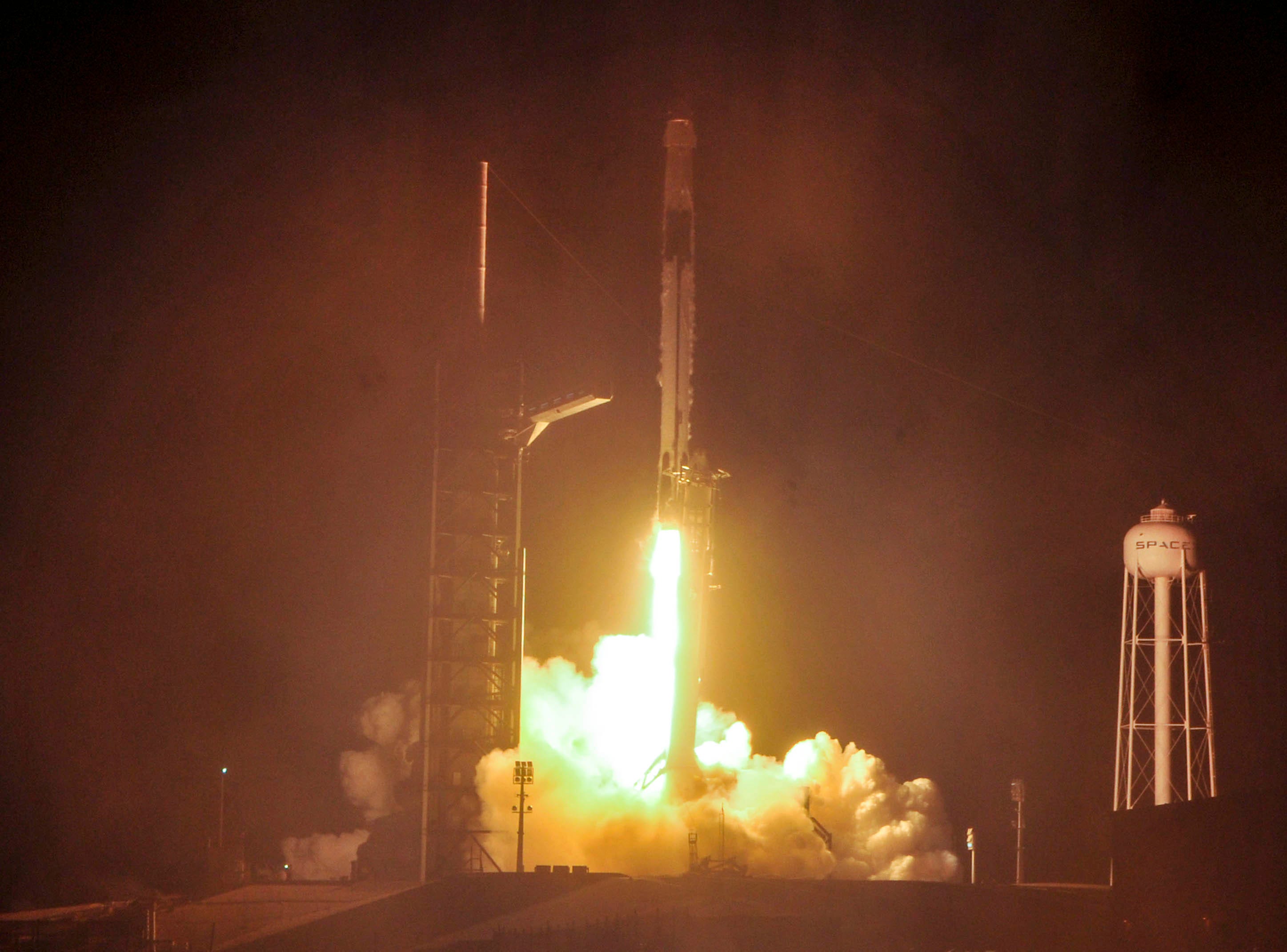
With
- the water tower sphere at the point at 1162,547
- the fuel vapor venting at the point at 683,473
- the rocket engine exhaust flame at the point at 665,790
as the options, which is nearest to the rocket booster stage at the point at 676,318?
the fuel vapor venting at the point at 683,473

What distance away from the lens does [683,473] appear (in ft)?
147

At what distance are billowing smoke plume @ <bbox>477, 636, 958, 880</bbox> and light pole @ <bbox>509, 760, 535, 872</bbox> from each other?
6.32 feet

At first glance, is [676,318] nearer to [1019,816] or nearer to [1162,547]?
[1162,547]

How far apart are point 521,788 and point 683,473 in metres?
9.50

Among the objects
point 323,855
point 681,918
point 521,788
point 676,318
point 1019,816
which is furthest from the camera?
point 323,855

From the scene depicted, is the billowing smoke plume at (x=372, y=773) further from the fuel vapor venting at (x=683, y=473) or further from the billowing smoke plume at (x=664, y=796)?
the fuel vapor venting at (x=683, y=473)

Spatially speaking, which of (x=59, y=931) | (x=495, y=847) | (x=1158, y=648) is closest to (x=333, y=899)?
(x=495, y=847)

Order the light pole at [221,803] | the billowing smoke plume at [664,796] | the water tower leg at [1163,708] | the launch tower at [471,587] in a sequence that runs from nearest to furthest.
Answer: the billowing smoke plume at [664,796]
the water tower leg at [1163,708]
the launch tower at [471,587]
the light pole at [221,803]

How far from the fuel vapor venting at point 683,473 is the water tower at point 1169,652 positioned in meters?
12.2

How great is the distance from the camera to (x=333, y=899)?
144 feet

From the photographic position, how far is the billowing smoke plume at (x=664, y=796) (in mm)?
44062

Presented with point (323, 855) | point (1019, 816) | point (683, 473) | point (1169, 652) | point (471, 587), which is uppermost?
point (683, 473)

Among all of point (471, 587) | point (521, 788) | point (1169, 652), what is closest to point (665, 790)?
point (521, 788)

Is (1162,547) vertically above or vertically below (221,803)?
above
